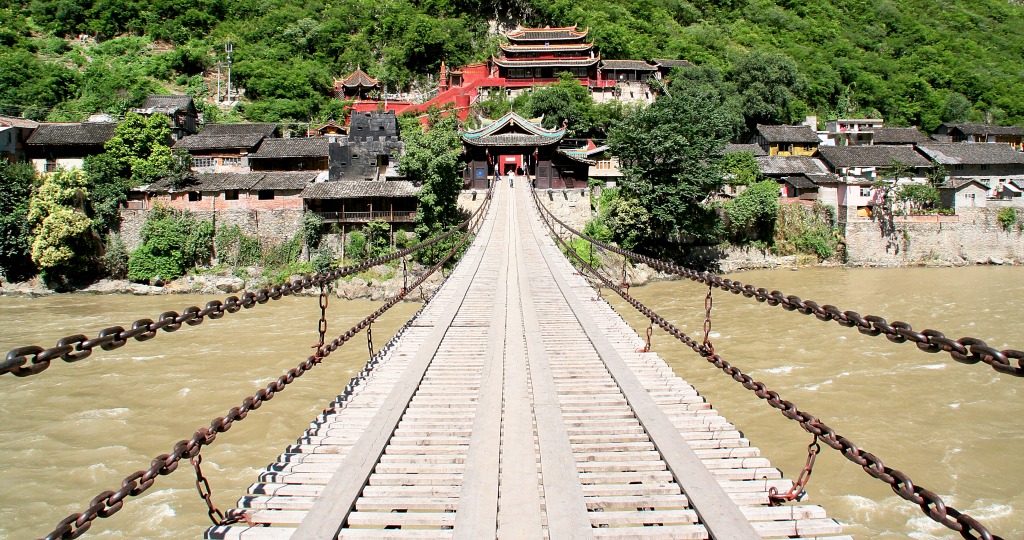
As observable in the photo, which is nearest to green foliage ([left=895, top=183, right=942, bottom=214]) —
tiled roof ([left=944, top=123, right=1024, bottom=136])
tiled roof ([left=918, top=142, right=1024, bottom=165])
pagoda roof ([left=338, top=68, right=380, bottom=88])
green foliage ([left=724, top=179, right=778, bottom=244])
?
tiled roof ([left=918, top=142, right=1024, bottom=165])

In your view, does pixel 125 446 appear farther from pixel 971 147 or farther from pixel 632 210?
pixel 971 147

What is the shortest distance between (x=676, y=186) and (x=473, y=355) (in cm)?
1724

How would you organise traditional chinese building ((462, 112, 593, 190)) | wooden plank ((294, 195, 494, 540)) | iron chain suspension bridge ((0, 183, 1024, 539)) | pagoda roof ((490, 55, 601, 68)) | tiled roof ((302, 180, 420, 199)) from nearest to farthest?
1. iron chain suspension bridge ((0, 183, 1024, 539))
2. wooden plank ((294, 195, 494, 540))
3. tiled roof ((302, 180, 420, 199))
4. traditional chinese building ((462, 112, 593, 190))
5. pagoda roof ((490, 55, 601, 68))

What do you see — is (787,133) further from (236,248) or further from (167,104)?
(167,104)

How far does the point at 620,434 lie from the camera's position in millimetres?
3818

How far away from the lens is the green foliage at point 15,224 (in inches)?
799

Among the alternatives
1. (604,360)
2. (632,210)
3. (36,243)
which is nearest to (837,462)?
(604,360)

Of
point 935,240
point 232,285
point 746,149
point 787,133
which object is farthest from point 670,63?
point 232,285

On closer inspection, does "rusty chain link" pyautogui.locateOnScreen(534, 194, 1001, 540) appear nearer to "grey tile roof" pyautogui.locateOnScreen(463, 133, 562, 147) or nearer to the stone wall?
"grey tile roof" pyautogui.locateOnScreen(463, 133, 562, 147)

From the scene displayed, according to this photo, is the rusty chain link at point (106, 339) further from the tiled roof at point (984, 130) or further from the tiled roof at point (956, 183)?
the tiled roof at point (984, 130)

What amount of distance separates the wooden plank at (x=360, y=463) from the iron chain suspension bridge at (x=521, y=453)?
10mm

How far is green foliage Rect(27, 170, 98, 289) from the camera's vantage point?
20250 millimetres

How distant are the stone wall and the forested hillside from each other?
44.1 ft

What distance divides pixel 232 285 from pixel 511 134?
1367 cm
